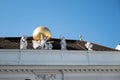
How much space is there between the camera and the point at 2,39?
29031 millimetres

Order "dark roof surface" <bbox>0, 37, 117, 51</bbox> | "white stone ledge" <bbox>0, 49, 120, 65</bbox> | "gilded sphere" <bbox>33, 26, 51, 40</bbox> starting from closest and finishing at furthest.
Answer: "white stone ledge" <bbox>0, 49, 120, 65</bbox>
"dark roof surface" <bbox>0, 37, 117, 51</bbox>
"gilded sphere" <bbox>33, 26, 51, 40</bbox>

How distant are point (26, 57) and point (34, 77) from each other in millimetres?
Result: 1746

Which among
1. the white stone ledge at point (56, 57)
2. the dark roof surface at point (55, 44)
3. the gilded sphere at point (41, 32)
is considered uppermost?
the gilded sphere at point (41, 32)

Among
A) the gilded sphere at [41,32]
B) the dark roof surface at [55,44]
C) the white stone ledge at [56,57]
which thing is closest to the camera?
the white stone ledge at [56,57]

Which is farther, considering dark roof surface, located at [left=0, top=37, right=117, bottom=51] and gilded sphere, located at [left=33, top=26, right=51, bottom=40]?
gilded sphere, located at [left=33, top=26, right=51, bottom=40]

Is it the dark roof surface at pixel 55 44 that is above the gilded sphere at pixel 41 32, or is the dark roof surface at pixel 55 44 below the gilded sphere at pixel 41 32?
below

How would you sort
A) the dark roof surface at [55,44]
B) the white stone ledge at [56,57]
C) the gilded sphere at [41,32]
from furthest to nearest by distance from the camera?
the gilded sphere at [41,32]
the dark roof surface at [55,44]
the white stone ledge at [56,57]

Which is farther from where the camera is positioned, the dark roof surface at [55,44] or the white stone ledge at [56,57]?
the dark roof surface at [55,44]

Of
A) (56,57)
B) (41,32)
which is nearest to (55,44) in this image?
(41,32)

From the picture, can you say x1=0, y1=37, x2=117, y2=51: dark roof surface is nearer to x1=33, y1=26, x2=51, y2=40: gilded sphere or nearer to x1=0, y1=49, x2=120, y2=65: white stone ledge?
x1=33, y1=26, x2=51, y2=40: gilded sphere

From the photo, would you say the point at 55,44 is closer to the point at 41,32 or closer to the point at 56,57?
the point at 41,32

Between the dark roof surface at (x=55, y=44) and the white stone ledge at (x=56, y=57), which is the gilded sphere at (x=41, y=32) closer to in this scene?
the dark roof surface at (x=55, y=44)

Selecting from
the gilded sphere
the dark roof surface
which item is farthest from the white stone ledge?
the gilded sphere

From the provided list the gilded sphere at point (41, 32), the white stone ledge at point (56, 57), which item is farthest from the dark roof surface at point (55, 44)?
the white stone ledge at point (56, 57)
